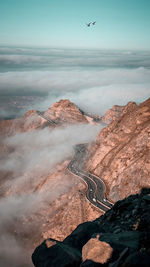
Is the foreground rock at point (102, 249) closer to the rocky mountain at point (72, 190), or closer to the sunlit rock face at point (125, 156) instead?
the sunlit rock face at point (125, 156)

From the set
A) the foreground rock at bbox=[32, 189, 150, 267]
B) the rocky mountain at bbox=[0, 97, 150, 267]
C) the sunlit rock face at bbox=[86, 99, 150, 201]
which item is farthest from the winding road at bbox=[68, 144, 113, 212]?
the foreground rock at bbox=[32, 189, 150, 267]

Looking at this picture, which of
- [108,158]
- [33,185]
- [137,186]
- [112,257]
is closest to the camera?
[112,257]

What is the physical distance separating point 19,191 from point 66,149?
44424 millimetres

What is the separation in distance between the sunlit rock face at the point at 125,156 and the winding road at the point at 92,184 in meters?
3.05

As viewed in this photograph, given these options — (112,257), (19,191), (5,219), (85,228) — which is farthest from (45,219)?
(112,257)

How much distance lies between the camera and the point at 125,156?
9344 centimetres

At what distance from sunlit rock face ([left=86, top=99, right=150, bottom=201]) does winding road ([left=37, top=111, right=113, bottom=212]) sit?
3.05m

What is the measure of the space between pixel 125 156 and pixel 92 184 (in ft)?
63.1

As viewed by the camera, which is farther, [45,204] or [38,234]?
[45,204]

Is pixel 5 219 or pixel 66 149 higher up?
pixel 66 149

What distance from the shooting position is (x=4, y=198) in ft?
475

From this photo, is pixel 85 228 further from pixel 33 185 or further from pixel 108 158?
pixel 33 185

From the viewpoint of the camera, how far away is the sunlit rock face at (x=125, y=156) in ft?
257

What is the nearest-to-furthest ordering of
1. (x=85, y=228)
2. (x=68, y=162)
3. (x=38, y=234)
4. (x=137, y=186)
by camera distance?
(x=85, y=228)
(x=137, y=186)
(x=38, y=234)
(x=68, y=162)
